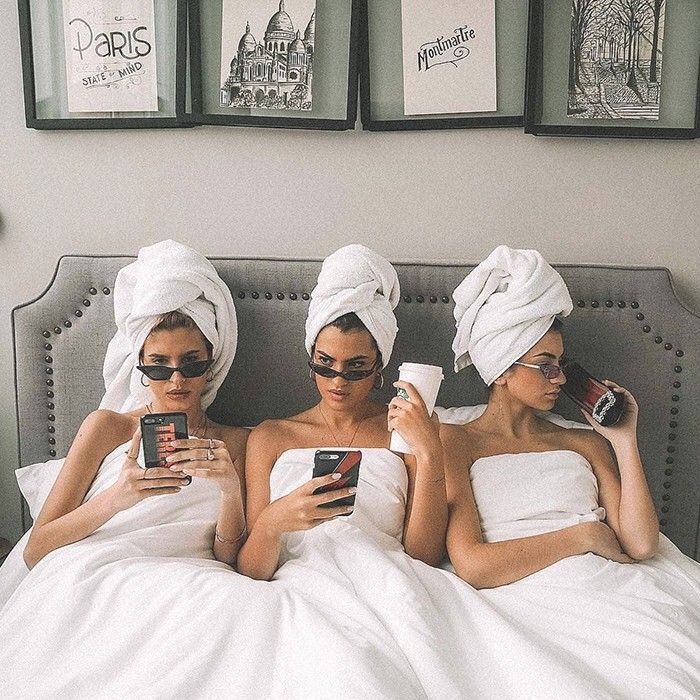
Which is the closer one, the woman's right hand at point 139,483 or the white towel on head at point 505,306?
the woman's right hand at point 139,483

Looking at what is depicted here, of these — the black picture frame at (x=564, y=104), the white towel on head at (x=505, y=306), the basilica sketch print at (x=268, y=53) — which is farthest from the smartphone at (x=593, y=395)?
the basilica sketch print at (x=268, y=53)

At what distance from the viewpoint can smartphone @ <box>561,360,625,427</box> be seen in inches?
76.1

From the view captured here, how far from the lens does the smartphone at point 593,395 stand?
76.1 inches

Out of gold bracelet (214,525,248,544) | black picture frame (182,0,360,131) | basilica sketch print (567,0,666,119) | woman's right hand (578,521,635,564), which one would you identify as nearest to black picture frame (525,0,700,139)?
basilica sketch print (567,0,666,119)

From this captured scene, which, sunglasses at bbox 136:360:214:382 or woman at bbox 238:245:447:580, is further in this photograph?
sunglasses at bbox 136:360:214:382

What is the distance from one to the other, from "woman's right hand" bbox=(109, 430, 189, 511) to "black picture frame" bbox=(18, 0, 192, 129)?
1.02 m

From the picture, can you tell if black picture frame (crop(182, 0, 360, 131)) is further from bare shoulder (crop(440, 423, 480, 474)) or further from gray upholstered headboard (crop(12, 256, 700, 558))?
bare shoulder (crop(440, 423, 480, 474))

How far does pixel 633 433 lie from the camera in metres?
1.97

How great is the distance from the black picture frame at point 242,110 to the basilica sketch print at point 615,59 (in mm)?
603

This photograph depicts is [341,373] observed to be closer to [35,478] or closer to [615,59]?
[35,478]

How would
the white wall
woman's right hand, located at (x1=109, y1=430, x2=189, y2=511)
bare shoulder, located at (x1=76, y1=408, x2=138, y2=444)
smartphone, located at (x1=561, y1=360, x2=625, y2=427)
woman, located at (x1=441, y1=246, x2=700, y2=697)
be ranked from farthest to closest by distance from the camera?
the white wall, bare shoulder, located at (x1=76, y1=408, x2=138, y2=444), smartphone, located at (x1=561, y1=360, x2=625, y2=427), woman's right hand, located at (x1=109, y1=430, x2=189, y2=511), woman, located at (x1=441, y1=246, x2=700, y2=697)

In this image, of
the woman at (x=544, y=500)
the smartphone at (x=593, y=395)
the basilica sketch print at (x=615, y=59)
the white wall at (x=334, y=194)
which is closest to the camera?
the woman at (x=544, y=500)

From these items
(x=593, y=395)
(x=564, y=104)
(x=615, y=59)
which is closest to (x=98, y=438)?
(x=593, y=395)

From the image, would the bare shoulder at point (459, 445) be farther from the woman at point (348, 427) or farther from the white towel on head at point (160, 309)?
the white towel on head at point (160, 309)
